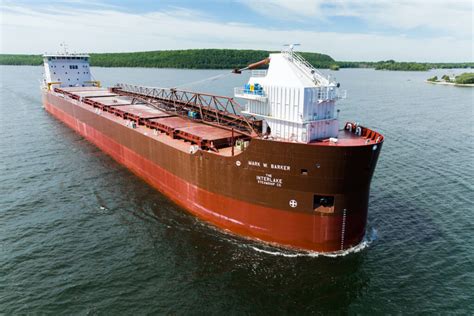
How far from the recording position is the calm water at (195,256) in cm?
1406

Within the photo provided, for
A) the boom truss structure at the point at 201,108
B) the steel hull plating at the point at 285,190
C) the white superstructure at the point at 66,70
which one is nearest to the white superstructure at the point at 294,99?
the boom truss structure at the point at 201,108

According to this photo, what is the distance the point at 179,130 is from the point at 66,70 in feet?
135

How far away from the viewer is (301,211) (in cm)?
1678

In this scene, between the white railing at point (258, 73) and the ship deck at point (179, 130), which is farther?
the white railing at point (258, 73)

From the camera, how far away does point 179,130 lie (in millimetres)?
24484

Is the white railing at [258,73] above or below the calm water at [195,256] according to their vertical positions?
above

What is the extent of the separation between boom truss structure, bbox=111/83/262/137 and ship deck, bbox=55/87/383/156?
0.54 meters

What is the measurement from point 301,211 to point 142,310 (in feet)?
27.7

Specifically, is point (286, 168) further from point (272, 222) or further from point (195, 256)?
point (195, 256)

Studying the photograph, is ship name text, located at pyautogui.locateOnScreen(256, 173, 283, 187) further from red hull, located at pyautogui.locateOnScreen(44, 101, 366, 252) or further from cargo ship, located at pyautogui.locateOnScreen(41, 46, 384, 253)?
red hull, located at pyautogui.locateOnScreen(44, 101, 366, 252)

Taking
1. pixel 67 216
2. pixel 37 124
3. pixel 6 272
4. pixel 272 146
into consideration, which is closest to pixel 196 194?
pixel 272 146

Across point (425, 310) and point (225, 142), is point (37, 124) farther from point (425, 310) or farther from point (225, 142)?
point (425, 310)

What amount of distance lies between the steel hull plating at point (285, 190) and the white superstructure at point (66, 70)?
1699 inches

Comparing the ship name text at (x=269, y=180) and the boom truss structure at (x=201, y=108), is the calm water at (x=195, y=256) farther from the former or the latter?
the boom truss structure at (x=201, y=108)
